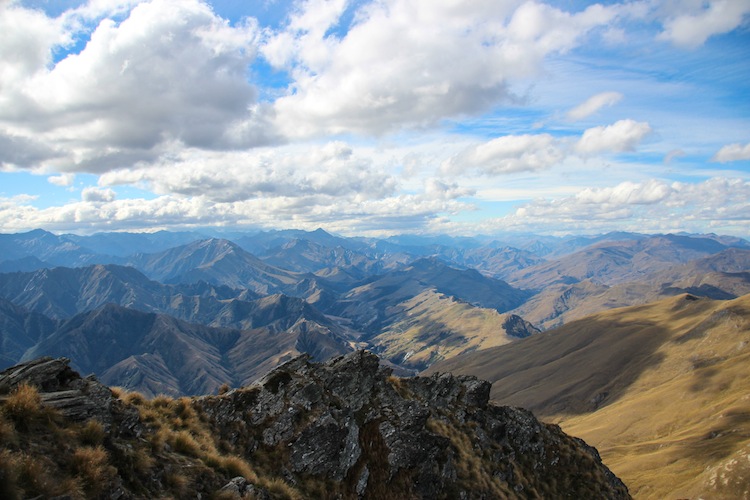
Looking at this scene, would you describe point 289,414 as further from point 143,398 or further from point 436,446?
point 436,446

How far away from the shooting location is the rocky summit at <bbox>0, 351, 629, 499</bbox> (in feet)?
51.8

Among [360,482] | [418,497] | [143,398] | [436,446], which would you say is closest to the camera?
→ [143,398]

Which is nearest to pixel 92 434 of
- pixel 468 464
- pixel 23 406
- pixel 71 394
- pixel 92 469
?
pixel 23 406

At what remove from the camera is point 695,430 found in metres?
156

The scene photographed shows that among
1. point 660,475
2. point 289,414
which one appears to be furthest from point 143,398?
point 660,475

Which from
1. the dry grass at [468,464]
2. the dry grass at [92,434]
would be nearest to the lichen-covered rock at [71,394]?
the dry grass at [92,434]

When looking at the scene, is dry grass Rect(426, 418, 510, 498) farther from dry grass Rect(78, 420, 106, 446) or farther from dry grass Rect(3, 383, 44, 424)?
dry grass Rect(3, 383, 44, 424)

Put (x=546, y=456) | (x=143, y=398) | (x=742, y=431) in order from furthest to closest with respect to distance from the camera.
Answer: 1. (x=742, y=431)
2. (x=546, y=456)
3. (x=143, y=398)

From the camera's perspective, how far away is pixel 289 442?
27.9 metres

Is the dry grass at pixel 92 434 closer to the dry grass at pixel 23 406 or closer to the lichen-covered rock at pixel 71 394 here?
the lichen-covered rock at pixel 71 394

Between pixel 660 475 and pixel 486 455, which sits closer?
pixel 486 455

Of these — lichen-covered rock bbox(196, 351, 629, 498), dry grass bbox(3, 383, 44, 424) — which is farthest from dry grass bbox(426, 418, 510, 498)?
dry grass bbox(3, 383, 44, 424)

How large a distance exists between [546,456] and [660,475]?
9502cm

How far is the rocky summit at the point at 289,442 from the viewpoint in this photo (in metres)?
15.8
